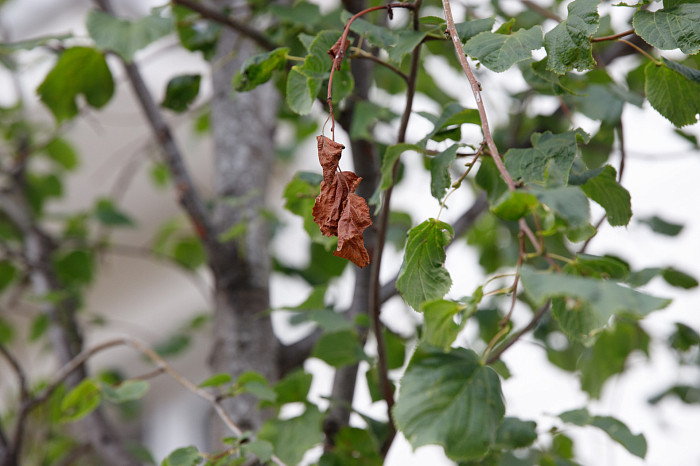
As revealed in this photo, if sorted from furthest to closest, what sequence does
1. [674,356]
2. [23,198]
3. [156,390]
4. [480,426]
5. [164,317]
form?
1. [164,317]
2. [156,390]
3. [23,198]
4. [674,356]
5. [480,426]

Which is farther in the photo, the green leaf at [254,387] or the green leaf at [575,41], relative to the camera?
the green leaf at [254,387]

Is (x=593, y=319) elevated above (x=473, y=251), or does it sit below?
above

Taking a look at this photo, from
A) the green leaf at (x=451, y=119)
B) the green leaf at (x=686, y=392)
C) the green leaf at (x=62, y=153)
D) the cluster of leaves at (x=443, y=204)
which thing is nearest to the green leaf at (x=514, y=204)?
the cluster of leaves at (x=443, y=204)

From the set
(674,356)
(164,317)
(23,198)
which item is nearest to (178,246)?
(23,198)

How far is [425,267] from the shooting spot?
29 centimetres

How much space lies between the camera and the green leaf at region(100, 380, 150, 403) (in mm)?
466

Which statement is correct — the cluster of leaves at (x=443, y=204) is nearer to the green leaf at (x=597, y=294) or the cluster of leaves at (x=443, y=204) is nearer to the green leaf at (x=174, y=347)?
the green leaf at (x=597, y=294)

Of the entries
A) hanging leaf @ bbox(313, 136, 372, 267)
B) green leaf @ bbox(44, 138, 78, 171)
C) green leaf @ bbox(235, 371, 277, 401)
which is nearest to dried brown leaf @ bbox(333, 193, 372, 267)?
hanging leaf @ bbox(313, 136, 372, 267)

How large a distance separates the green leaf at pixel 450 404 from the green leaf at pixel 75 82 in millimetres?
420

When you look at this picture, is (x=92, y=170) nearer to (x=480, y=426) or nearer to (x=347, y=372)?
(x=347, y=372)

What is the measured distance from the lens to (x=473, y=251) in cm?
109

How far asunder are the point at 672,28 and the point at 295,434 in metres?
0.36

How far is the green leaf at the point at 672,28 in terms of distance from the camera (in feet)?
0.95

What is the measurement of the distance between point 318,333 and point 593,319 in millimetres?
413
